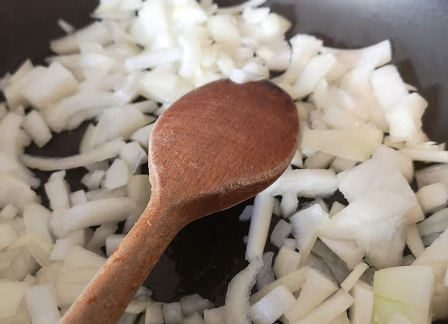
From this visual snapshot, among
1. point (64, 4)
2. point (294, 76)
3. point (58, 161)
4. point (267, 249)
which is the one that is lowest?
point (267, 249)

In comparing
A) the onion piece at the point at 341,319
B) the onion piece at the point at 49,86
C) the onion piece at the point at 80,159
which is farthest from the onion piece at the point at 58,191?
the onion piece at the point at 341,319

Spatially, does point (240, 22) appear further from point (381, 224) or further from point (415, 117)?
point (381, 224)

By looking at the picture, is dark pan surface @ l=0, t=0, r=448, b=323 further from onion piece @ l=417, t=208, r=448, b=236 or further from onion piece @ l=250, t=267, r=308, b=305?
onion piece @ l=417, t=208, r=448, b=236

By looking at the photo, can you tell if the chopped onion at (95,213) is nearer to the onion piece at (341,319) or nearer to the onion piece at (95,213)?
the onion piece at (95,213)

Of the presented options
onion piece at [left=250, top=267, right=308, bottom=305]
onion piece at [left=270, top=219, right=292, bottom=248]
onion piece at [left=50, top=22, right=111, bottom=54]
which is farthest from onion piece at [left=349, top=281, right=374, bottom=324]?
onion piece at [left=50, top=22, right=111, bottom=54]

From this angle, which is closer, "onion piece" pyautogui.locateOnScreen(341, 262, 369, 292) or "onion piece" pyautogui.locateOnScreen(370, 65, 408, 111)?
"onion piece" pyautogui.locateOnScreen(341, 262, 369, 292)

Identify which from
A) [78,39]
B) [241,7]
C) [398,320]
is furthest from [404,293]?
[78,39]

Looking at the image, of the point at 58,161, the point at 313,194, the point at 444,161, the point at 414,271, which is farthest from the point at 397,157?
the point at 58,161
